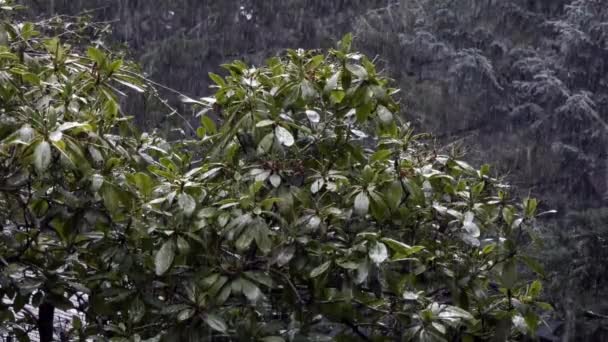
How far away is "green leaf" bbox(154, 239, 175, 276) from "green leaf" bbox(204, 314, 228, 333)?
0.64 feet

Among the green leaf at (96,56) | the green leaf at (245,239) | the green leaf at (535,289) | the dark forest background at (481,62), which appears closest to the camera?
the green leaf at (245,239)

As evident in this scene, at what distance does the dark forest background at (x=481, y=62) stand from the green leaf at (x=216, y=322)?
8.00 meters

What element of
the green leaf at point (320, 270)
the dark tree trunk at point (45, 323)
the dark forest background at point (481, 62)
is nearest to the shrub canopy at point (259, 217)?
the green leaf at point (320, 270)

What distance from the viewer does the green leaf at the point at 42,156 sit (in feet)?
7.20

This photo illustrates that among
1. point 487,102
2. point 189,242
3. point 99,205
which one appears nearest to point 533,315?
point 189,242

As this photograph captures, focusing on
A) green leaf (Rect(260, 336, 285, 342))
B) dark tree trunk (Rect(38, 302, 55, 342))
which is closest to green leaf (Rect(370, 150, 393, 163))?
green leaf (Rect(260, 336, 285, 342))

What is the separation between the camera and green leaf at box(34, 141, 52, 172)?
219 centimetres

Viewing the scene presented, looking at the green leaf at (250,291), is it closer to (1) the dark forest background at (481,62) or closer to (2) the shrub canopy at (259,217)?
(2) the shrub canopy at (259,217)

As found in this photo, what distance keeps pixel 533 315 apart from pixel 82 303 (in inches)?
67.5

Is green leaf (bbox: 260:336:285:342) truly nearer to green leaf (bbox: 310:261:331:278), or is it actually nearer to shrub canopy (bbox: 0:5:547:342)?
shrub canopy (bbox: 0:5:547:342)

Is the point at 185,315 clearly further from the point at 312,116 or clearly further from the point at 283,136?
the point at 312,116

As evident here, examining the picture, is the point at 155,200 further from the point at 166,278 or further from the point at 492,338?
the point at 492,338

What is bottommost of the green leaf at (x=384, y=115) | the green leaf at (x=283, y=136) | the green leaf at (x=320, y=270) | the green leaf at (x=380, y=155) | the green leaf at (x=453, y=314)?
the green leaf at (x=453, y=314)

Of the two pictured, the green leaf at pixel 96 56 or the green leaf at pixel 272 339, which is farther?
the green leaf at pixel 96 56
